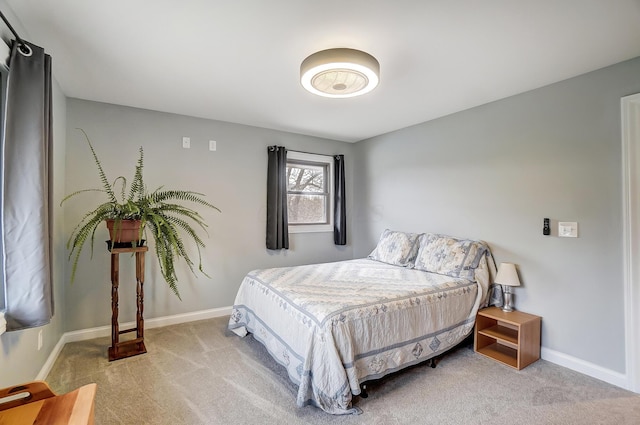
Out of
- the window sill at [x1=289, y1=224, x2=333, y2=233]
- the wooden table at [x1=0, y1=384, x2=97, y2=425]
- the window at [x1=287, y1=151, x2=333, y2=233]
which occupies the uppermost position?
the window at [x1=287, y1=151, x2=333, y2=233]

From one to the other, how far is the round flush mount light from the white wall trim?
1.87 metres

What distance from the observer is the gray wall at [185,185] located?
9.48ft

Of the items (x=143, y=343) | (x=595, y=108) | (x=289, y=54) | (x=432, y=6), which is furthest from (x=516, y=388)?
(x=143, y=343)

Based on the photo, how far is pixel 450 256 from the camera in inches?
117

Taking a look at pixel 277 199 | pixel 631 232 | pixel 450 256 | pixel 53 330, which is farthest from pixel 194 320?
pixel 631 232

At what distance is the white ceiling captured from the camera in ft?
5.29

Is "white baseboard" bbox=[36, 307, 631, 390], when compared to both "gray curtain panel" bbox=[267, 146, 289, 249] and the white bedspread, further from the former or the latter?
"gray curtain panel" bbox=[267, 146, 289, 249]

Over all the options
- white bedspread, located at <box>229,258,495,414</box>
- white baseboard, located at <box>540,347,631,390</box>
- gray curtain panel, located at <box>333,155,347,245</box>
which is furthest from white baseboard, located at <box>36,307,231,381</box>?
white baseboard, located at <box>540,347,631,390</box>

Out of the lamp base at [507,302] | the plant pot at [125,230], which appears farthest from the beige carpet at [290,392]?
the plant pot at [125,230]

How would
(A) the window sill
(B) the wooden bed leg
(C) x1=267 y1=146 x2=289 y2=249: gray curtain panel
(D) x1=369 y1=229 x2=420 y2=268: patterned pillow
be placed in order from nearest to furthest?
1. (B) the wooden bed leg
2. (D) x1=369 y1=229 x2=420 y2=268: patterned pillow
3. (C) x1=267 y1=146 x2=289 y2=249: gray curtain panel
4. (A) the window sill

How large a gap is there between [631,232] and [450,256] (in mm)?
1294

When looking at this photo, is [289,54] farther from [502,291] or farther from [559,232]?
[502,291]

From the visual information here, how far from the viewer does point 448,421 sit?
1791mm

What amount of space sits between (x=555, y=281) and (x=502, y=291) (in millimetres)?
431
